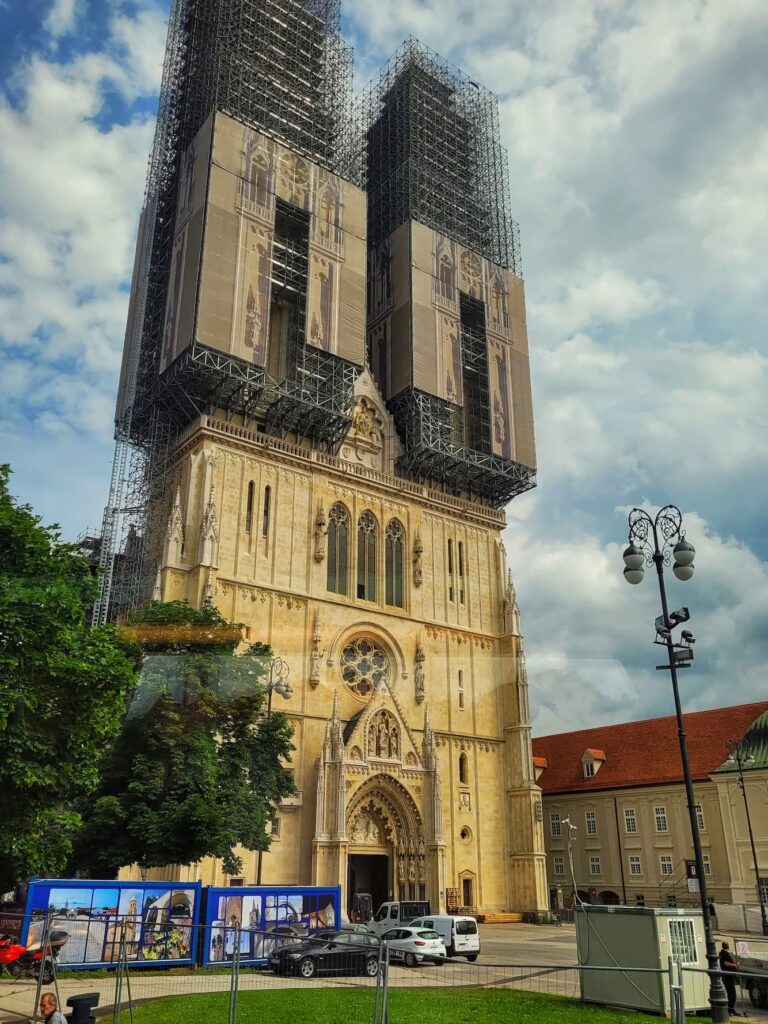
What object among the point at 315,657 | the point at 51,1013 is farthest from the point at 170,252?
the point at 51,1013

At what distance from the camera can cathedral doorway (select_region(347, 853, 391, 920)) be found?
4431 centimetres

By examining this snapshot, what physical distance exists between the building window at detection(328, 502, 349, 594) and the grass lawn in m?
29.1

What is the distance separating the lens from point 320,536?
46656mm

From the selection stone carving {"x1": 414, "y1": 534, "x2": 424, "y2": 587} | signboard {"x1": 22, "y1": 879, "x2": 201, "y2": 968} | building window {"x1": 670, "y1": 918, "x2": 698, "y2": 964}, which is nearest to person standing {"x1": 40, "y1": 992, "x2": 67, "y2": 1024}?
signboard {"x1": 22, "y1": 879, "x2": 201, "y2": 968}

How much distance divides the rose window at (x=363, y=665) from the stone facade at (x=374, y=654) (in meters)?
0.09

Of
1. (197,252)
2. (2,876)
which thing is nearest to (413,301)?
(197,252)

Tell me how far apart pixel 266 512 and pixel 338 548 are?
15.6ft

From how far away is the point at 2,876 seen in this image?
72.1ft

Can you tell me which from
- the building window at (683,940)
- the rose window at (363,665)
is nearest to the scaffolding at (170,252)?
the rose window at (363,665)

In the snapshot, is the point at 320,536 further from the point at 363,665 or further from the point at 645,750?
the point at 645,750

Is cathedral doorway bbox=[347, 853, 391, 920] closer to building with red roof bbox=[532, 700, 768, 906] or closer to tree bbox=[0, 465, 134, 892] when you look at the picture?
building with red roof bbox=[532, 700, 768, 906]

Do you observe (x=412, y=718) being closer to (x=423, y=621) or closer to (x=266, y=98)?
(x=423, y=621)

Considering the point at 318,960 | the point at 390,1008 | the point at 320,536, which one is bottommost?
the point at 390,1008

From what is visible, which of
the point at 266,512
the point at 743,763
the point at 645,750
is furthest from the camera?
the point at 645,750
